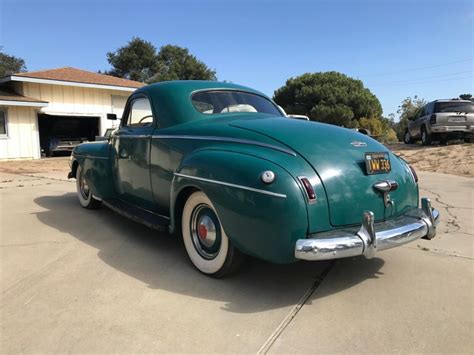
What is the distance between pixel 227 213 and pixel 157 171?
1.28 m

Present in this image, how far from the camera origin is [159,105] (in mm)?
4125

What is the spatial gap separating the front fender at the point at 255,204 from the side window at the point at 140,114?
1525 millimetres

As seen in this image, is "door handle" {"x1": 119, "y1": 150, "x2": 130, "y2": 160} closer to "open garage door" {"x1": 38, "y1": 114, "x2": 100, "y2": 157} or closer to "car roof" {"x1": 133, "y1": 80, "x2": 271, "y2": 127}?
"car roof" {"x1": 133, "y1": 80, "x2": 271, "y2": 127}

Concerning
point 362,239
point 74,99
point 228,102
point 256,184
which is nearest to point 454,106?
point 228,102

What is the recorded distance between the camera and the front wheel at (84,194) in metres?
5.75

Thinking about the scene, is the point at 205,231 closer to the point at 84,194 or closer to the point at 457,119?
the point at 84,194

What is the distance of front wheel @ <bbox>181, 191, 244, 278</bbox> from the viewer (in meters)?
3.13

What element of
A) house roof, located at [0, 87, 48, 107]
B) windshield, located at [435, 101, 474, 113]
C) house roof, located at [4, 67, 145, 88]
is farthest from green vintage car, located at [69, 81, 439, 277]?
house roof, located at [4, 67, 145, 88]

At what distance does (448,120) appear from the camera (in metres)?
13.2

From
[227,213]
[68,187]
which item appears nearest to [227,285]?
[227,213]

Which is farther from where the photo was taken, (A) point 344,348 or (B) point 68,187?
(B) point 68,187

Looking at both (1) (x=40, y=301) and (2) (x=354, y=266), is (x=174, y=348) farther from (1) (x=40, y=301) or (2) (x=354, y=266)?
(2) (x=354, y=266)

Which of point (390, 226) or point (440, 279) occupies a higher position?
point (390, 226)

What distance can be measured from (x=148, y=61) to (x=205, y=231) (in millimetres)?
43975
